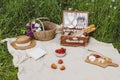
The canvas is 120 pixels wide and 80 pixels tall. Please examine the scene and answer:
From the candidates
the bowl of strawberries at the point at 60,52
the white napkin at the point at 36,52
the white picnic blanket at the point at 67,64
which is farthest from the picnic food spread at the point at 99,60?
the white napkin at the point at 36,52

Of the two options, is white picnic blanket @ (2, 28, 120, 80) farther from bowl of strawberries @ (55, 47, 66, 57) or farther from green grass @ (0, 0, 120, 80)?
green grass @ (0, 0, 120, 80)

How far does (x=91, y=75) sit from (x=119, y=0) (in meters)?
1.39

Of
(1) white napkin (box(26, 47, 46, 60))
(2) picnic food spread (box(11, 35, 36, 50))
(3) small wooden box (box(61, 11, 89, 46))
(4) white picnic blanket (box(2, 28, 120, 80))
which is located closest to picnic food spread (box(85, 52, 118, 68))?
(4) white picnic blanket (box(2, 28, 120, 80))

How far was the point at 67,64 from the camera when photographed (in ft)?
12.5

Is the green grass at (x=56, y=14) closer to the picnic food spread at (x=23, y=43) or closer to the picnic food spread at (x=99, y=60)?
the picnic food spread at (x=23, y=43)

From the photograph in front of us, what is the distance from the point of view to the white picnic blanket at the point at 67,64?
11.8ft

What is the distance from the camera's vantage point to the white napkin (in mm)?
3936

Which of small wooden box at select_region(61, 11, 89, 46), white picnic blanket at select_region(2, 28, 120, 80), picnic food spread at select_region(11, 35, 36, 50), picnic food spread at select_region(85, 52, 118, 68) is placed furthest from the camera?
small wooden box at select_region(61, 11, 89, 46)

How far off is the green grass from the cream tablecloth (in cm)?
24


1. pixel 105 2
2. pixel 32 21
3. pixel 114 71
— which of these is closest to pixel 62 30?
pixel 32 21

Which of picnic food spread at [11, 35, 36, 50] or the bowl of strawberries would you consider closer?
the bowl of strawberries

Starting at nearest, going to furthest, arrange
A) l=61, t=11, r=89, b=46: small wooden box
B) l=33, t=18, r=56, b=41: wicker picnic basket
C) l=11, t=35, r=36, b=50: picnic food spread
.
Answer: l=11, t=35, r=36, b=50: picnic food spread, l=33, t=18, r=56, b=41: wicker picnic basket, l=61, t=11, r=89, b=46: small wooden box

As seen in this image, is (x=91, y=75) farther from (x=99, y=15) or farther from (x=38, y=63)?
(x=99, y=15)

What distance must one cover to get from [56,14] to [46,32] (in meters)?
0.56
